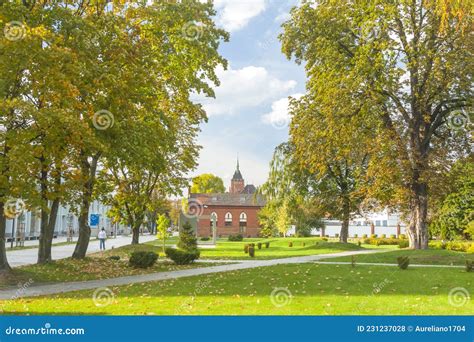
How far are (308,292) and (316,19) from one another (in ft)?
65.0

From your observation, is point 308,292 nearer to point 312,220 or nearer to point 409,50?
point 409,50

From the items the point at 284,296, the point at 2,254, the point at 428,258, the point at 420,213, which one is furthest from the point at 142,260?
the point at 420,213

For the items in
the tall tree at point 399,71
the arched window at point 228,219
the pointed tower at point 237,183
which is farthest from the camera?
the pointed tower at point 237,183

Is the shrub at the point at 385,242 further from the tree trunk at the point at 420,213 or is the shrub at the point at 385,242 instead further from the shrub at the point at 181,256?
the shrub at the point at 181,256

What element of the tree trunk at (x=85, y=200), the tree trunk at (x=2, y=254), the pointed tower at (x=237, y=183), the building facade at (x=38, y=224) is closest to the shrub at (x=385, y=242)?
the building facade at (x=38, y=224)

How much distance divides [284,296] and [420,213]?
59.2 feet

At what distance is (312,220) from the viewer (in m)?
59.9

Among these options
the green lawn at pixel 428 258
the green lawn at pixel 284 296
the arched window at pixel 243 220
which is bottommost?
the green lawn at pixel 284 296

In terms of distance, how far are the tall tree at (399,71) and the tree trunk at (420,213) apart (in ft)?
0.17

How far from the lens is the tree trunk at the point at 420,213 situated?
27281 mm

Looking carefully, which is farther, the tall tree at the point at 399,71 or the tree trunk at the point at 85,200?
the tall tree at the point at 399,71

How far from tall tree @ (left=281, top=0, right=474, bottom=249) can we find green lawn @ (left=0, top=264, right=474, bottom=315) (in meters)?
10.5

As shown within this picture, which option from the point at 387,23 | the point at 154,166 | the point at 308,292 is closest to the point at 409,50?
the point at 387,23

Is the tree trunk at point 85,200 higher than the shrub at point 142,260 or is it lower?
higher
